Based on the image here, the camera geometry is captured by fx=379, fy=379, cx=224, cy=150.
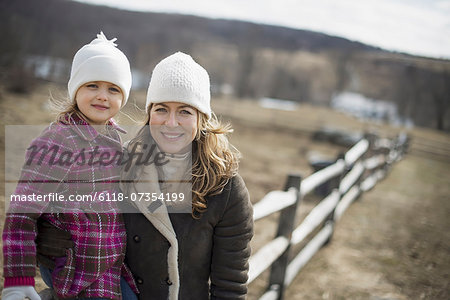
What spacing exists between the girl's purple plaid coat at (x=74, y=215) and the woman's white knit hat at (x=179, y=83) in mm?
286

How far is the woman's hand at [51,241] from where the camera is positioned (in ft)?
4.42

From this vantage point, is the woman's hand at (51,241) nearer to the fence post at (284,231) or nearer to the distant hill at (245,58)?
the fence post at (284,231)

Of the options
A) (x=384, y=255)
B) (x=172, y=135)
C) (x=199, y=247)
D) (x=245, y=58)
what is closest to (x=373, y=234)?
(x=384, y=255)

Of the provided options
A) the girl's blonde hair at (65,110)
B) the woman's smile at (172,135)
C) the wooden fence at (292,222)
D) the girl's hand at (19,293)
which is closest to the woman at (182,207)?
the woman's smile at (172,135)

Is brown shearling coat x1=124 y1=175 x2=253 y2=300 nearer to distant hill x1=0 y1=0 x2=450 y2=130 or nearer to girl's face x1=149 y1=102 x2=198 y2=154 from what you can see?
girl's face x1=149 y1=102 x2=198 y2=154

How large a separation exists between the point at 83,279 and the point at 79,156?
443 mm

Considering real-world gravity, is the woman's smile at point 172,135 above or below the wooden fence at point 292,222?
above

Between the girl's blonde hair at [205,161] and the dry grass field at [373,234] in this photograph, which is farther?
the dry grass field at [373,234]

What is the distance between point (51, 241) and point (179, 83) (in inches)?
29.6

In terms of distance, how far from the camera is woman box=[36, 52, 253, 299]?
152 cm

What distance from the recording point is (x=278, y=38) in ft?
341

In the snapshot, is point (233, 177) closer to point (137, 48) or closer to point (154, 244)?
point (154, 244)


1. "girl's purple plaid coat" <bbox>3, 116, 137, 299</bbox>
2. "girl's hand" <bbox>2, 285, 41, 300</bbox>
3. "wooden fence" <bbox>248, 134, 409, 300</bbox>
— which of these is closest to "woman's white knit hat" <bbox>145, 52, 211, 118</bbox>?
"girl's purple plaid coat" <bbox>3, 116, 137, 299</bbox>

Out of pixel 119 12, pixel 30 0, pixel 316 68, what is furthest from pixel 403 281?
pixel 119 12
